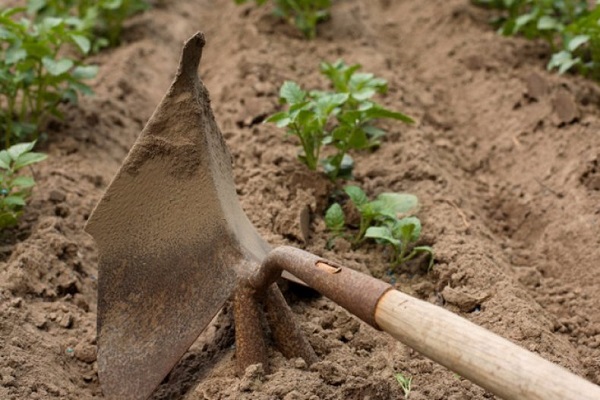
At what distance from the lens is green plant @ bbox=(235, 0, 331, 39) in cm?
479

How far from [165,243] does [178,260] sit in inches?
2.6

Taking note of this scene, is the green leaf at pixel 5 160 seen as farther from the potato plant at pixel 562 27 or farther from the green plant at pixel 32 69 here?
the potato plant at pixel 562 27

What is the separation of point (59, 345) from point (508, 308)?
1.35 metres

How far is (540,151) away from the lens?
11.8 feet

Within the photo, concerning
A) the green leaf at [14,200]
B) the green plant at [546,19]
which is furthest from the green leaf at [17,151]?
the green plant at [546,19]

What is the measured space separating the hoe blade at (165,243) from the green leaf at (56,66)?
1267 millimetres

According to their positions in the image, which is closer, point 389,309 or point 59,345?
point 389,309

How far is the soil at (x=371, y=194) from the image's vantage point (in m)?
2.33

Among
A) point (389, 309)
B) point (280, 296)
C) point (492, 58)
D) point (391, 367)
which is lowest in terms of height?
point (492, 58)

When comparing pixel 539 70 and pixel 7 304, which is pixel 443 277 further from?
pixel 539 70

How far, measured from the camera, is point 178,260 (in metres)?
2.31

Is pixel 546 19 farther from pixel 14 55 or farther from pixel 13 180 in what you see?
pixel 13 180

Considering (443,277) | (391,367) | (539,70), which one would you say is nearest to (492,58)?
(539,70)

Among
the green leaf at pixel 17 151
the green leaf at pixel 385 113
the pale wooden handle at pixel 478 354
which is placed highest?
the pale wooden handle at pixel 478 354
